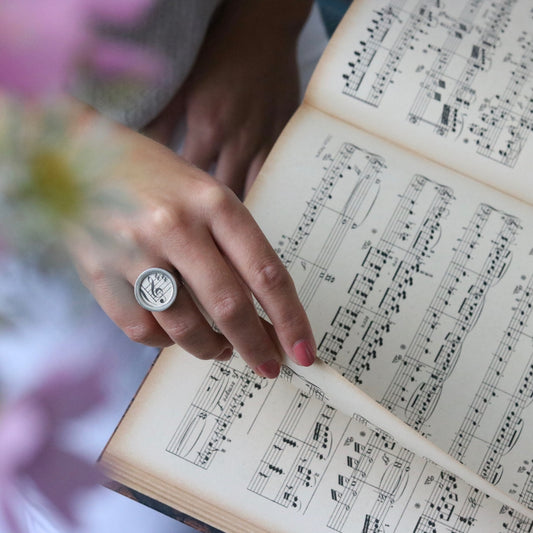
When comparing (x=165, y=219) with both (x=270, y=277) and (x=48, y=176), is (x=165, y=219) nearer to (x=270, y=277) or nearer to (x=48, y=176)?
(x=270, y=277)

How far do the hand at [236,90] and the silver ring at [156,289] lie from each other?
341 millimetres

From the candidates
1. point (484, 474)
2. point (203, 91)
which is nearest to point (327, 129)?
point (203, 91)

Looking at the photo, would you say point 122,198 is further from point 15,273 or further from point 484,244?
point 484,244

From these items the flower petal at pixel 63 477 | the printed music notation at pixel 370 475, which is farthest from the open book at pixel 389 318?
the flower petal at pixel 63 477

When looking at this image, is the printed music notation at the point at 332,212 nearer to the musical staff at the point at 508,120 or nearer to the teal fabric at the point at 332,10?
the musical staff at the point at 508,120

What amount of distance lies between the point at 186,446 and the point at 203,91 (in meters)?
0.40

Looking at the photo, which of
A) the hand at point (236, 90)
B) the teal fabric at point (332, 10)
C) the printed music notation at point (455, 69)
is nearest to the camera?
the printed music notation at point (455, 69)

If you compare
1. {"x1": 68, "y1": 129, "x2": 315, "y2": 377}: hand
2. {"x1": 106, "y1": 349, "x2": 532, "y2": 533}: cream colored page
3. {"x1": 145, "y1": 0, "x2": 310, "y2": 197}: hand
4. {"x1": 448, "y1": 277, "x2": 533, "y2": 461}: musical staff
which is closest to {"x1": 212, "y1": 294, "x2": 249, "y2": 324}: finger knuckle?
{"x1": 68, "y1": 129, "x2": 315, "y2": 377}: hand

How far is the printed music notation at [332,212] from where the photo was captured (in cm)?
55

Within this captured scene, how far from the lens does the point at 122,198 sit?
4.5 inches

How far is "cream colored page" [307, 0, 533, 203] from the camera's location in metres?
0.58

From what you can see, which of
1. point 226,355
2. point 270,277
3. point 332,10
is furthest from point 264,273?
point 332,10

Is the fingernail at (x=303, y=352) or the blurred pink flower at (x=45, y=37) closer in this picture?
the blurred pink flower at (x=45, y=37)

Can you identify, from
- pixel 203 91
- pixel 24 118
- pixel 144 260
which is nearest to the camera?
pixel 24 118
